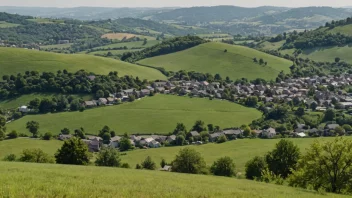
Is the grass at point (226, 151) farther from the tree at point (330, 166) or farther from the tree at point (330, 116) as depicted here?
the tree at point (330, 166)

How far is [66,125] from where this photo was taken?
93062 millimetres

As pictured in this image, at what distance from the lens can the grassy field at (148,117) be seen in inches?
3642

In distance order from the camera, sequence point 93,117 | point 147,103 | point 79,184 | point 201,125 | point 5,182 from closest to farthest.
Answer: point 5,182 → point 79,184 → point 201,125 → point 93,117 → point 147,103

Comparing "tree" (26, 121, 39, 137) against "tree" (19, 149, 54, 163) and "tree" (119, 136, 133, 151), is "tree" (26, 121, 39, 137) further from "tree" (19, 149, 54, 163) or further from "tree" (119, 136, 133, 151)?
"tree" (19, 149, 54, 163)

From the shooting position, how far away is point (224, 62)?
178 meters

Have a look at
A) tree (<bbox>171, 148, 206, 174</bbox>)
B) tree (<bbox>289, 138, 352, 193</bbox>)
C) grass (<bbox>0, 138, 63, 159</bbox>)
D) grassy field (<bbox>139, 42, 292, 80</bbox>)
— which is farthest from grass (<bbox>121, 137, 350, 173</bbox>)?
grassy field (<bbox>139, 42, 292, 80</bbox>)

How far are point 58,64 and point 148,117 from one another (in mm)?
→ 62209

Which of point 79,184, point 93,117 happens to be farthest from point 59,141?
point 79,184

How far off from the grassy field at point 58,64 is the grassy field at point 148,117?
4132 cm

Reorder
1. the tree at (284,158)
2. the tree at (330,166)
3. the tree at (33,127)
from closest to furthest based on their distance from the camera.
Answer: the tree at (330,166) → the tree at (284,158) → the tree at (33,127)

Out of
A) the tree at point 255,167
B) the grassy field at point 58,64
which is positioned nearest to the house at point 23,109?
the grassy field at point 58,64

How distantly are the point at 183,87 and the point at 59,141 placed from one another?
6447 centimetres

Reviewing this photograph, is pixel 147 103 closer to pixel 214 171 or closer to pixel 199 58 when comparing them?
pixel 214 171

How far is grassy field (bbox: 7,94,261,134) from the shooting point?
303ft
